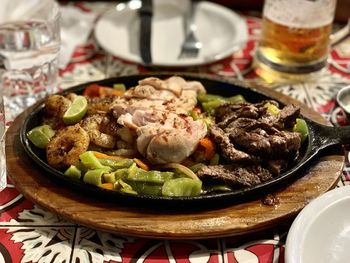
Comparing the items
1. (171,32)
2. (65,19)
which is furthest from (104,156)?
(65,19)

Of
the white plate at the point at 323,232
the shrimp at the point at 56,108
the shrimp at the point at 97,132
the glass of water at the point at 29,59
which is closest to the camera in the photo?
the white plate at the point at 323,232

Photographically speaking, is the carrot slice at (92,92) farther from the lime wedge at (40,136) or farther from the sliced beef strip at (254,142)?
the sliced beef strip at (254,142)

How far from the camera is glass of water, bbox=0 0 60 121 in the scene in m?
1.78

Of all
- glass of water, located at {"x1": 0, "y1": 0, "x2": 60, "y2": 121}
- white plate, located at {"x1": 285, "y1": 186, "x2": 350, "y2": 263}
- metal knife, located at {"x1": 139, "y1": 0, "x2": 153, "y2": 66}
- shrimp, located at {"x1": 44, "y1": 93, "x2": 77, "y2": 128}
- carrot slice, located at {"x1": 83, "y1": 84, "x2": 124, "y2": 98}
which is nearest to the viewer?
white plate, located at {"x1": 285, "y1": 186, "x2": 350, "y2": 263}

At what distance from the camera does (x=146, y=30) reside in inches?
81.4

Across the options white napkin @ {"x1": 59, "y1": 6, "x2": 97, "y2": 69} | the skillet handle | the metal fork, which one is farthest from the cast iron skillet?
white napkin @ {"x1": 59, "y1": 6, "x2": 97, "y2": 69}

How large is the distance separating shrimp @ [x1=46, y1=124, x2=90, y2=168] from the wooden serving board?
0.04 meters

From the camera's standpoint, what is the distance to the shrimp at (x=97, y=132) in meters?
1.34

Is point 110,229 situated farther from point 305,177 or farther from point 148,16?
point 148,16

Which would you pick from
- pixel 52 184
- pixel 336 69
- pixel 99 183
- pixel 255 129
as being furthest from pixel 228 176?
pixel 336 69

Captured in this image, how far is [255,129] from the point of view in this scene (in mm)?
1317

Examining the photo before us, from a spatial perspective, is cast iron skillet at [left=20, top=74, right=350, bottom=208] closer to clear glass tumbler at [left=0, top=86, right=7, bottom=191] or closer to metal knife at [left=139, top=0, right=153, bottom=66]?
clear glass tumbler at [left=0, top=86, right=7, bottom=191]

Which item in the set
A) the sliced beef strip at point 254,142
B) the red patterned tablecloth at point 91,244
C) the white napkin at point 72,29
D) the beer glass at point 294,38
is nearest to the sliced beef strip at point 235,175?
the sliced beef strip at point 254,142

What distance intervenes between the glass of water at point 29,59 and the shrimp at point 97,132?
431 mm
